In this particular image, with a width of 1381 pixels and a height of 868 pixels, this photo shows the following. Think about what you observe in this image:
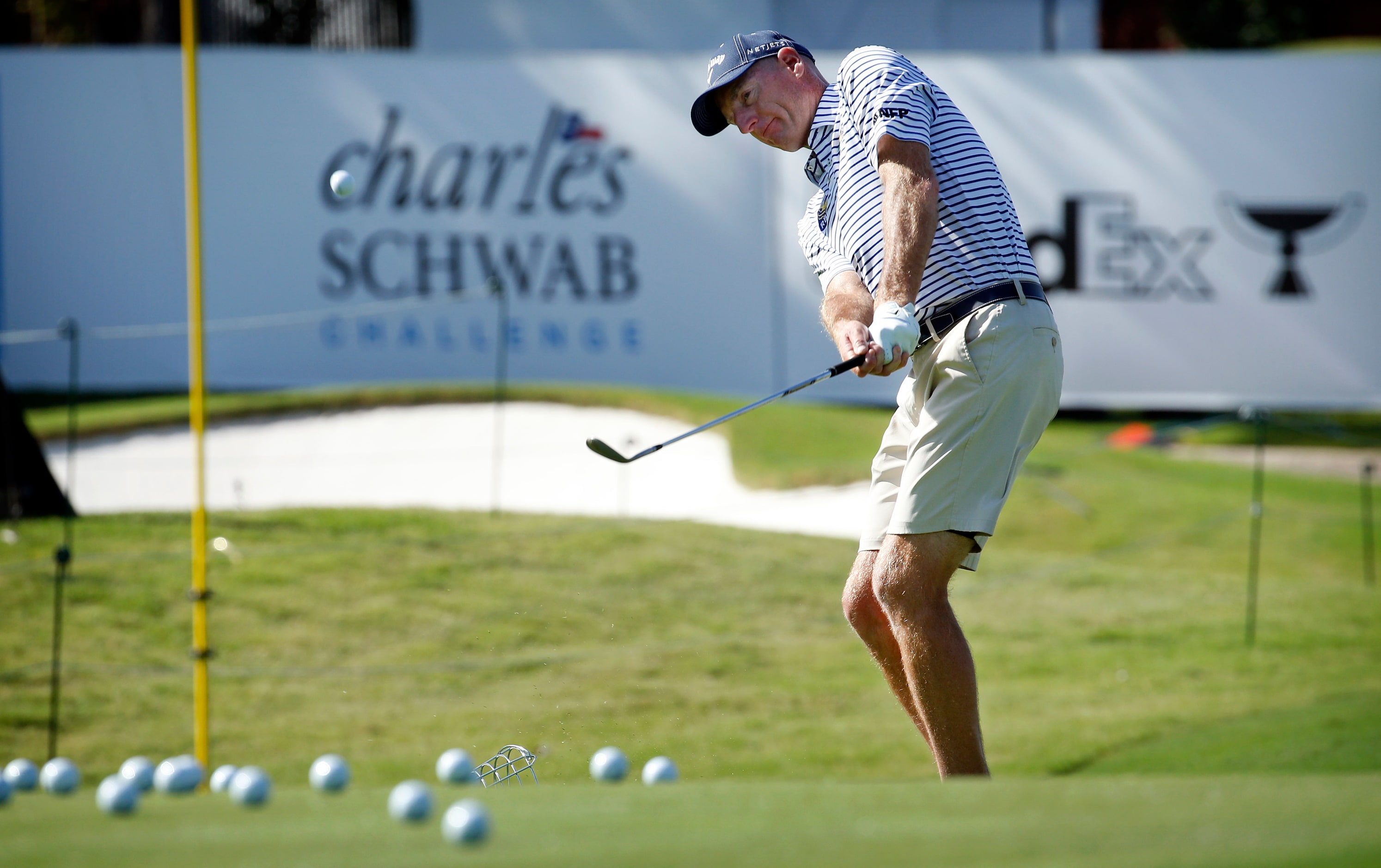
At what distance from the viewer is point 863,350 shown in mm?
2883

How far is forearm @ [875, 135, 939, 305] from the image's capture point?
9.18 ft

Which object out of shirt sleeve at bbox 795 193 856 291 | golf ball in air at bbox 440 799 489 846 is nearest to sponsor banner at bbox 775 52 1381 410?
shirt sleeve at bbox 795 193 856 291

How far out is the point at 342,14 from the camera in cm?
1938

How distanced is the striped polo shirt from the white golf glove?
15 cm

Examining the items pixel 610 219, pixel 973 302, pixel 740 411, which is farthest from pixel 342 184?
pixel 610 219

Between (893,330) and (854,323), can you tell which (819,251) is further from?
(893,330)

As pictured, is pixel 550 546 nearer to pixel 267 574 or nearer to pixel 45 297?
pixel 267 574

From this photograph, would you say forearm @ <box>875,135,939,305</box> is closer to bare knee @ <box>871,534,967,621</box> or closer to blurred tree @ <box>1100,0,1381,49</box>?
bare knee @ <box>871,534,967,621</box>

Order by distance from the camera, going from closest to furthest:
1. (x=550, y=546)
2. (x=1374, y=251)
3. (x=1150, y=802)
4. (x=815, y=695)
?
(x=1150, y=802)
(x=815, y=695)
(x=550, y=546)
(x=1374, y=251)

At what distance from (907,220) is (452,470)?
696 centimetres

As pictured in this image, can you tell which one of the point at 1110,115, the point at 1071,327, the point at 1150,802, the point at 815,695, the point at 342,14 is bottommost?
the point at 815,695

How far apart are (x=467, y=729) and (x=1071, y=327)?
6.83m

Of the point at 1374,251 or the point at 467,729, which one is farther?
the point at 1374,251

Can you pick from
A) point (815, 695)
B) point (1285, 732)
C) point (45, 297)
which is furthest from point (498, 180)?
point (1285, 732)
